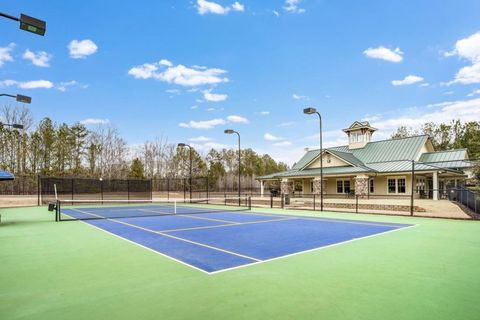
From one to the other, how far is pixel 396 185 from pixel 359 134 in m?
10.3

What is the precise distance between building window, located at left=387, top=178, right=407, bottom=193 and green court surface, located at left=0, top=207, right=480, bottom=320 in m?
24.0

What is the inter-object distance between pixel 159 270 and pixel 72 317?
87.9 inches

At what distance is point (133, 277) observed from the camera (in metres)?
5.52

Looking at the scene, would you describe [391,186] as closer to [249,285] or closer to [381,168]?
[381,168]

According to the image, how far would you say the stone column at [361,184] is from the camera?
30.2 m

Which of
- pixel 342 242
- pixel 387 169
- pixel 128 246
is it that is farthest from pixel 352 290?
pixel 387 169

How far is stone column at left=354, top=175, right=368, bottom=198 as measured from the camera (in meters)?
30.2

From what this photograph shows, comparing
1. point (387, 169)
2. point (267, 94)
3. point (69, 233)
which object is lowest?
point (69, 233)

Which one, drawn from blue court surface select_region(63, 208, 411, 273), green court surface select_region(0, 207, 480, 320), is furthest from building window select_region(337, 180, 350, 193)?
green court surface select_region(0, 207, 480, 320)

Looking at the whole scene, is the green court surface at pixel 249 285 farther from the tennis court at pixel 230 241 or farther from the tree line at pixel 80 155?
the tree line at pixel 80 155

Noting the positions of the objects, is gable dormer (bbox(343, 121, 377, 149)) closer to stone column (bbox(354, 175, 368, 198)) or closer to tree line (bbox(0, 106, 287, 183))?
stone column (bbox(354, 175, 368, 198))

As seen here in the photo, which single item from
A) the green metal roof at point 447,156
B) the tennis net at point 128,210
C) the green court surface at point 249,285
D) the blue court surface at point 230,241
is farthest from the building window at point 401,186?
the green court surface at point 249,285

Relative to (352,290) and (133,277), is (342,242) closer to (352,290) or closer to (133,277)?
(352,290)

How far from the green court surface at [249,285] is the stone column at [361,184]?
893 inches
